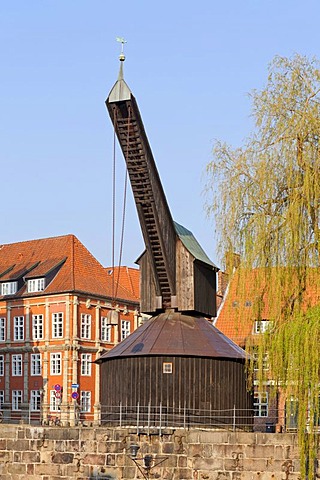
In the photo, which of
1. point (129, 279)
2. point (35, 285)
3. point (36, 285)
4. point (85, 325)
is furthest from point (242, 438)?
point (129, 279)

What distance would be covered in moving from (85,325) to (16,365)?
15.6 ft

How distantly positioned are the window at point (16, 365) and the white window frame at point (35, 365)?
37.3 inches

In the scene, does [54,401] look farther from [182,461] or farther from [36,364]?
[182,461]

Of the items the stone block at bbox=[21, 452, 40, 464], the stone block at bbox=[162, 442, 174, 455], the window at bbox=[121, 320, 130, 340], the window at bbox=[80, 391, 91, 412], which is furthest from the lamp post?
the window at bbox=[121, 320, 130, 340]

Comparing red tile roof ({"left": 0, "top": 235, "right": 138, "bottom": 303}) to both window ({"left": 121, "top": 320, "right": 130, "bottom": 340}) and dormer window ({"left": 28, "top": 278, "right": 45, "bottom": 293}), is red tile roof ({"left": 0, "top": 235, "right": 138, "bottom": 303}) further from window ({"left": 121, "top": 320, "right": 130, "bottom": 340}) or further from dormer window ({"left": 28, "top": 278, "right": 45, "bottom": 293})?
window ({"left": 121, "top": 320, "right": 130, "bottom": 340})

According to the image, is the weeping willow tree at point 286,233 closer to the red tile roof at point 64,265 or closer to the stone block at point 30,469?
the stone block at point 30,469

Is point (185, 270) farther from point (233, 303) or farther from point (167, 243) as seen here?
point (233, 303)

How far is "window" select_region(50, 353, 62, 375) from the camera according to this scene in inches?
1881

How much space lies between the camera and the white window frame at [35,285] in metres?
49.8

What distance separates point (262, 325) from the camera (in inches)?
862

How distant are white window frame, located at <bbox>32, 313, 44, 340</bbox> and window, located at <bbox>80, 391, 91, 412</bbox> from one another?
157 inches

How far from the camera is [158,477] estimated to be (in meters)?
24.2

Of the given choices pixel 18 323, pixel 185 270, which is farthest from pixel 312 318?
pixel 18 323

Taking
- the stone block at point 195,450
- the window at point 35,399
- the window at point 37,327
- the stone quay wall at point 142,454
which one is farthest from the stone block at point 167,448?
the window at point 37,327
